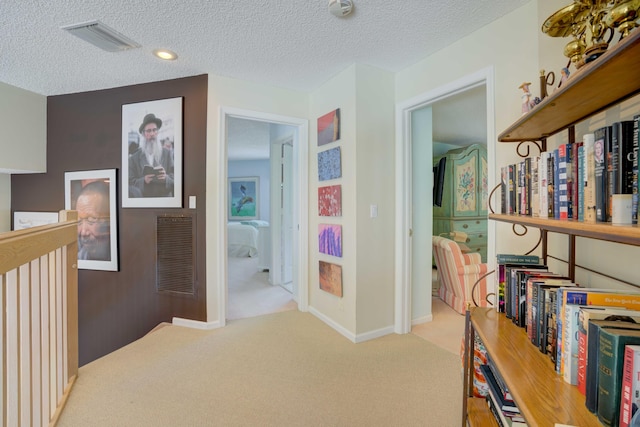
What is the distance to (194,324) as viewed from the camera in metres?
2.76

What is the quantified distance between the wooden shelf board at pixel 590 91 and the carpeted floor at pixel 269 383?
5.16 feet

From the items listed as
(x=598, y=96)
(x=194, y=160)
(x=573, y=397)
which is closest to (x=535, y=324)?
(x=573, y=397)

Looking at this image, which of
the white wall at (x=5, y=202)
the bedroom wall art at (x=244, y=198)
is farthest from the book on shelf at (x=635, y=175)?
the bedroom wall art at (x=244, y=198)

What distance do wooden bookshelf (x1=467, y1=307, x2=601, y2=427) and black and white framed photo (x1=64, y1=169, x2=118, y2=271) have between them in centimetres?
336

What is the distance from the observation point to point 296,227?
3236 mm

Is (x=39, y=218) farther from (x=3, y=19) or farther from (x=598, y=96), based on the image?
(x=598, y=96)

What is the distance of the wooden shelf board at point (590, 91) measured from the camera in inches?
26.2

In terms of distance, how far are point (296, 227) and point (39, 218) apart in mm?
2934

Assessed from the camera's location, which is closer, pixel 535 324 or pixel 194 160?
pixel 535 324

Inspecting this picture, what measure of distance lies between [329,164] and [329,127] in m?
0.36

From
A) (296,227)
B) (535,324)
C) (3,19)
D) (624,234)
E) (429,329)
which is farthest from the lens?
(296,227)

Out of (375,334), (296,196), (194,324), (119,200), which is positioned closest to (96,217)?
(119,200)

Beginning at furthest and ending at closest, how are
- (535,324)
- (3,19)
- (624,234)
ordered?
(3,19) → (535,324) → (624,234)

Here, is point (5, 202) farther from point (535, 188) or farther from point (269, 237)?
point (535, 188)
